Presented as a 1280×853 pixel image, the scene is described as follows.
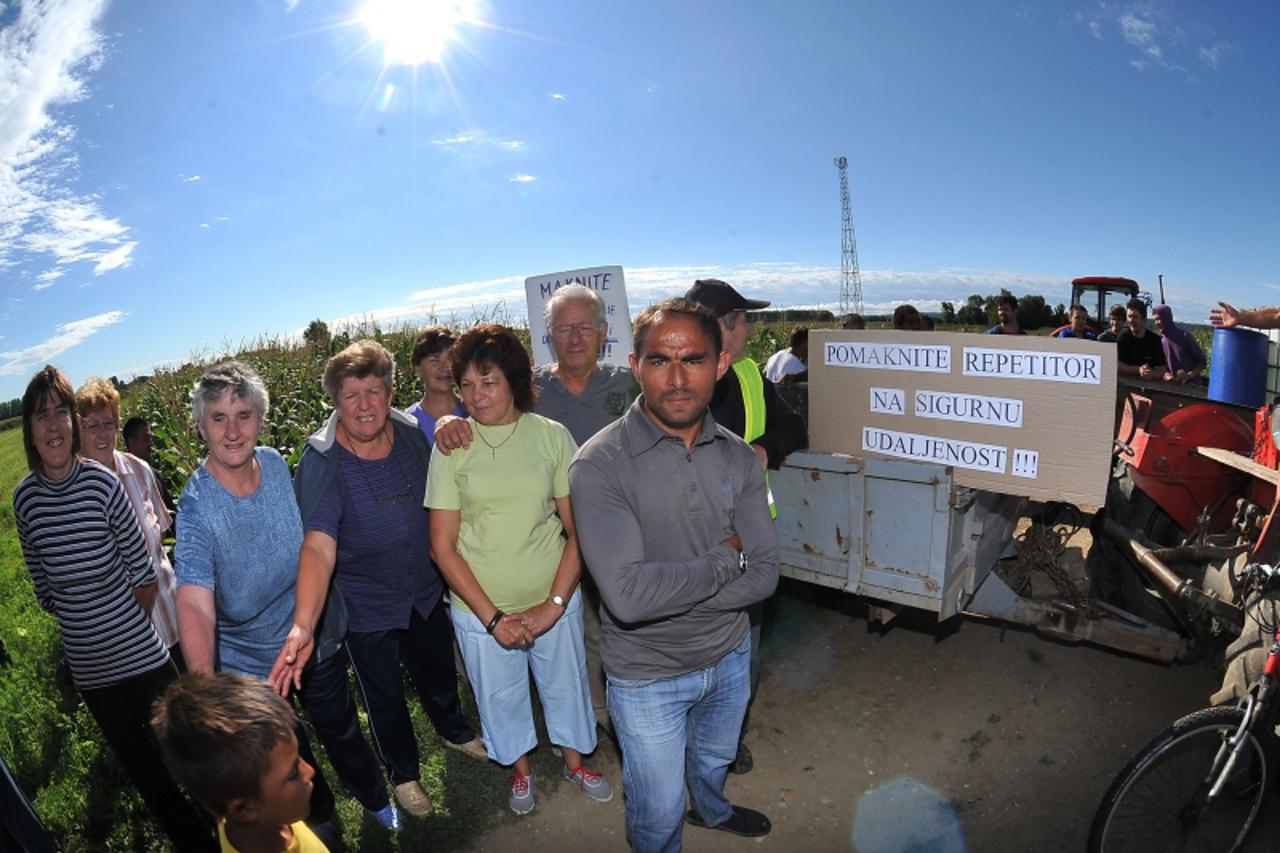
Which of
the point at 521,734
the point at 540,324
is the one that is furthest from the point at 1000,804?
the point at 540,324

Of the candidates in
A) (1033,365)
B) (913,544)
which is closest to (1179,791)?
(913,544)

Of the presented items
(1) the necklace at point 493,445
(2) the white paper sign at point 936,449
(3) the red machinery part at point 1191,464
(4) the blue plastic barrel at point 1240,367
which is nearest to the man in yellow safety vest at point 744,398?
(2) the white paper sign at point 936,449

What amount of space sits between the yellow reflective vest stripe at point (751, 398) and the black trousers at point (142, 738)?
9.10ft

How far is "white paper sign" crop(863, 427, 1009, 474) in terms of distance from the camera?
10.6 feet

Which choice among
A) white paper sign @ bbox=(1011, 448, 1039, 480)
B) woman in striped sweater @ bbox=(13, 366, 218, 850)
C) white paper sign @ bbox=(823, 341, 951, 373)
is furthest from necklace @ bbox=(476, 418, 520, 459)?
white paper sign @ bbox=(1011, 448, 1039, 480)

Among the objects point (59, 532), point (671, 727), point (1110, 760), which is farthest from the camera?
point (1110, 760)

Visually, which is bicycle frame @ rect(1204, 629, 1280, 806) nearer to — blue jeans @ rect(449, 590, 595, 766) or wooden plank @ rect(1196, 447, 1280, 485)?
wooden plank @ rect(1196, 447, 1280, 485)

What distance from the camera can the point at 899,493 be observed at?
132 inches

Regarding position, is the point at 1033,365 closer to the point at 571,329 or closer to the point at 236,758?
the point at 571,329

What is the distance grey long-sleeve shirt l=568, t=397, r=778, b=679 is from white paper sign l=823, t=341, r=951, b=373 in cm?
125

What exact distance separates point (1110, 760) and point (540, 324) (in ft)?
14.0

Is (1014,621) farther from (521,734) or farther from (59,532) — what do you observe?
(59,532)

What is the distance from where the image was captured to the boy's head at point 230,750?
5.67 ft

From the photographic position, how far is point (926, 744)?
3.82m
